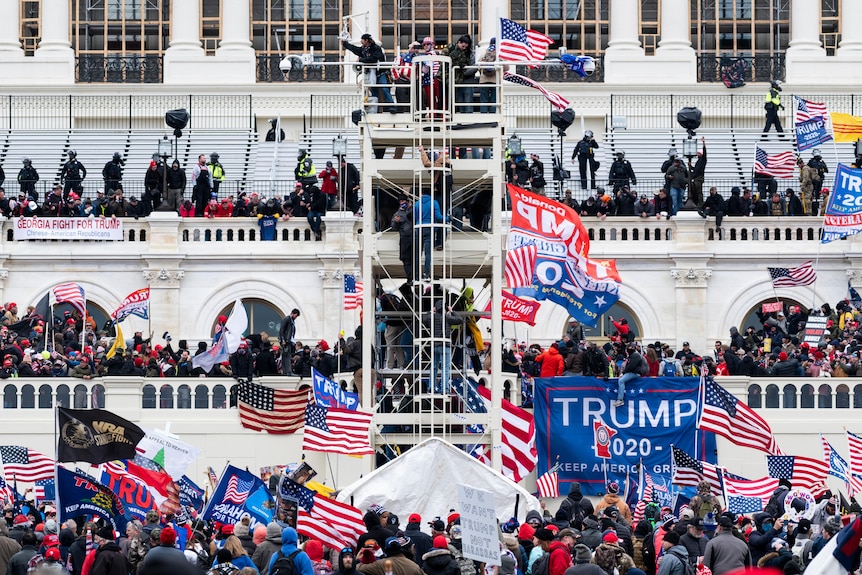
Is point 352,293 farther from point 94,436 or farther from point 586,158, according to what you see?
point 94,436

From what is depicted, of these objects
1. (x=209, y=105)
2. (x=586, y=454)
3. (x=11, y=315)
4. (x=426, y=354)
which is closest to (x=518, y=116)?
(x=209, y=105)

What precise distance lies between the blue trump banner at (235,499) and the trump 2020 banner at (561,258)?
410 inches

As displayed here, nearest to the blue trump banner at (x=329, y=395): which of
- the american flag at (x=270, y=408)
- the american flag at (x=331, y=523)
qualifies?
the american flag at (x=270, y=408)

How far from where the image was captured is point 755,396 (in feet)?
138

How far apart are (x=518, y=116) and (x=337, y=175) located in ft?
54.1

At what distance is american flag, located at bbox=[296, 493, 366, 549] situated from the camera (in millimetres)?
26219

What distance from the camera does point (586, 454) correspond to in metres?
40.1

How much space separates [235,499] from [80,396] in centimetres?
1302

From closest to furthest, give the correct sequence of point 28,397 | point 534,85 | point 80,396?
point 534,85 < point 80,396 < point 28,397

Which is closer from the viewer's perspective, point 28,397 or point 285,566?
point 285,566

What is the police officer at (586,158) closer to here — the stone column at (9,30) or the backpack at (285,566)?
the stone column at (9,30)

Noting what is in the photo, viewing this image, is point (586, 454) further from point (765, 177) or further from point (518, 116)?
point (518, 116)

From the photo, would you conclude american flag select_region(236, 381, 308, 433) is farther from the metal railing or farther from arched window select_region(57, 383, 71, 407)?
the metal railing

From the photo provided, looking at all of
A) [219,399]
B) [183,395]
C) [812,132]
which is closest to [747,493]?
[219,399]
